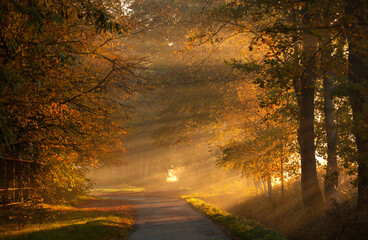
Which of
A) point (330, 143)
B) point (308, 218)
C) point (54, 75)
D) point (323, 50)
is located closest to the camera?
point (323, 50)

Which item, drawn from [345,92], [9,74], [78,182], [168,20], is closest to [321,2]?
[345,92]

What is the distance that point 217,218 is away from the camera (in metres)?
17.2

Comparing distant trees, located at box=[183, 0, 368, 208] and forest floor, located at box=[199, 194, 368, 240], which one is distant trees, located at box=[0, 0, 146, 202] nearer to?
distant trees, located at box=[183, 0, 368, 208]

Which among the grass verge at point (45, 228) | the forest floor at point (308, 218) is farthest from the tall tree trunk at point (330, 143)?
the grass verge at point (45, 228)

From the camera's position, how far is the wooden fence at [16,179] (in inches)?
599

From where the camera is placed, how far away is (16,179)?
1648 cm

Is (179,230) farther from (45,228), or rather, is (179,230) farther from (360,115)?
(360,115)

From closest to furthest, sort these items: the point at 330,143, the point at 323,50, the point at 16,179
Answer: the point at 323,50 → the point at 330,143 → the point at 16,179

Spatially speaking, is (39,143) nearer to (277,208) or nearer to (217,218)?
(217,218)

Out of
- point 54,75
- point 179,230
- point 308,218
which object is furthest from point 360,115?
point 54,75

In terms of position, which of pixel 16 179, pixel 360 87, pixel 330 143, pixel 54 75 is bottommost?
pixel 16 179

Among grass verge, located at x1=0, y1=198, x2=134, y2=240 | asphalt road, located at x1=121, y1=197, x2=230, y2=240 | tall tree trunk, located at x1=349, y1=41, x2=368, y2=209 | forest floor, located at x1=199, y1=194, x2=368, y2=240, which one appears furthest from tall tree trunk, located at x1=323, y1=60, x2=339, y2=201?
grass verge, located at x1=0, y1=198, x2=134, y2=240

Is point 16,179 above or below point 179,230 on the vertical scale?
above

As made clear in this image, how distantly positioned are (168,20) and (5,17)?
15057 millimetres
